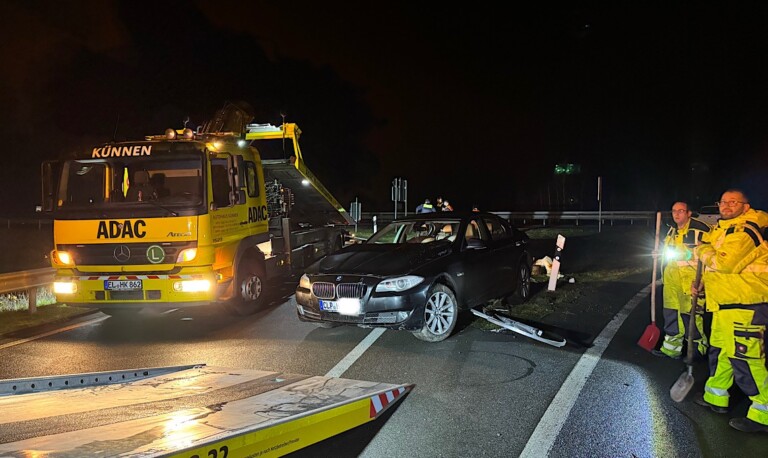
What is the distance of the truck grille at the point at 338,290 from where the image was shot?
6.40 meters

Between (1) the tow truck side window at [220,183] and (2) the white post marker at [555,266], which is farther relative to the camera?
(2) the white post marker at [555,266]

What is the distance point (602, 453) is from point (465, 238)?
4075 millimetres

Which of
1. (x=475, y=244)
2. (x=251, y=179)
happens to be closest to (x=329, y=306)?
→ (x=475, y=244)

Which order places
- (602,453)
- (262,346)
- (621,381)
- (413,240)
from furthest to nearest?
(413,240) < (262,346) < (621,381) < (602,453)

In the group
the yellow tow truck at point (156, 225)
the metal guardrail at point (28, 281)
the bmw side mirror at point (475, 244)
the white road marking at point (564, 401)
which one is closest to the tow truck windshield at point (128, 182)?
the yellow tow truck at point (156, 225)

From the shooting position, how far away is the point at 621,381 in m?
5.14

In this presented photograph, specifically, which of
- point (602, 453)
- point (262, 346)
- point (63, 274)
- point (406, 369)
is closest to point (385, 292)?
point (406, 369)

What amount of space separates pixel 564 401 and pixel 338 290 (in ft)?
9.28

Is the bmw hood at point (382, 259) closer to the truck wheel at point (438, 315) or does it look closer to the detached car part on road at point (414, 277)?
the detached car part on road at point (414, 277)

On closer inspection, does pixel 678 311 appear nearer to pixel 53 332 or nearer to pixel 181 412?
pixel 181 412

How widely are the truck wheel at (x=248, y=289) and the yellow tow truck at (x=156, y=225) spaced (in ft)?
0.05

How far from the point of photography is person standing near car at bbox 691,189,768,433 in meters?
4.14

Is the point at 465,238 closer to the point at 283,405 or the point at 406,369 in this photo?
the point at 406,369

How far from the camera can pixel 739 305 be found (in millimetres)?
4254
